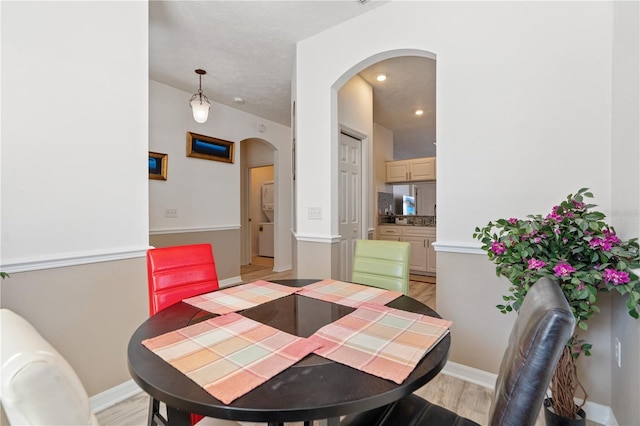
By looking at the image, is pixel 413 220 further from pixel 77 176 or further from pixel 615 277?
pixel 77 176

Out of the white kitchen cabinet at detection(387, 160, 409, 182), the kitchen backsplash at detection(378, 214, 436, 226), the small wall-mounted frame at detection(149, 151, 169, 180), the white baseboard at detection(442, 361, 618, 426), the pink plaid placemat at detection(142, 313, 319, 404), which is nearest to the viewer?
the pink plaid placemat at detection(142, 313, 319, 404)

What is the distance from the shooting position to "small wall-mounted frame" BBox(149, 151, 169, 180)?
360cm

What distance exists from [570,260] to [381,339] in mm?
1112

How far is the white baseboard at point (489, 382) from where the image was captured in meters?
1.58

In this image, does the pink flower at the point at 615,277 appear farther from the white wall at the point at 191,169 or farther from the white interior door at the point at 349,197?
the white wall at the point at 191,169

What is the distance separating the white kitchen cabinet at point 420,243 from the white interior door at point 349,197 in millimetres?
1800

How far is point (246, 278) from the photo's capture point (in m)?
4.88

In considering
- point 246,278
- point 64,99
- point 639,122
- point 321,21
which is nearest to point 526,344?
point 639,122

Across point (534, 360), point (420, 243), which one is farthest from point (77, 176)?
point (420, 243)

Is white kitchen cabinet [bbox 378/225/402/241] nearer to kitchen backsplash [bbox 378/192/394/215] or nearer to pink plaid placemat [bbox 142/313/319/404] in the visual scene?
kitchen backsplash [bbox 378/192/394/215]

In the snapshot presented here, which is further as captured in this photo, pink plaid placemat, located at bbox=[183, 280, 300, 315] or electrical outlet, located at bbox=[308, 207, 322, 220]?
electrical outlet, located at bbox=[308, 207, 322, 220]

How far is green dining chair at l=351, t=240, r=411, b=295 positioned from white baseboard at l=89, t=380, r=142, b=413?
1.58m

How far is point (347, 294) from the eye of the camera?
57.5 inches

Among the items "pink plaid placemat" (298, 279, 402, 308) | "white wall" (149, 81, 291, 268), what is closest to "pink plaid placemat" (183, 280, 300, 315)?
"pink plaid placemat" (298, 279, 402, 308)
